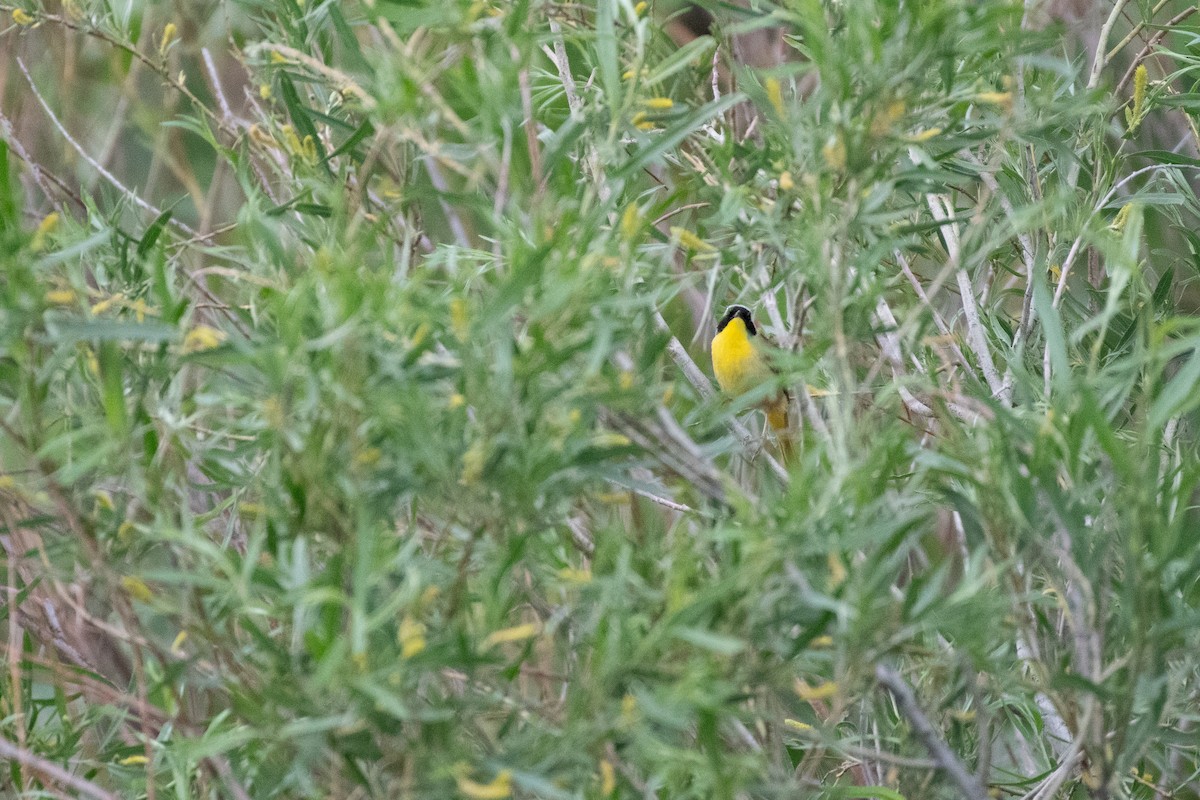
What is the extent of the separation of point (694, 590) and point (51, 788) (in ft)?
2.63

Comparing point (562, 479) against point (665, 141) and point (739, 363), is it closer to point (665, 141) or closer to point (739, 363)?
point (665, 141)

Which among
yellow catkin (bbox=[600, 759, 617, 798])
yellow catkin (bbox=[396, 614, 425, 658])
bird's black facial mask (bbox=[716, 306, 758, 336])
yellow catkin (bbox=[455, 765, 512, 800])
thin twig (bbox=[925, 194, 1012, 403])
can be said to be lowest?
bird's black facial mask (bbox=[716, 306, 758, 336])

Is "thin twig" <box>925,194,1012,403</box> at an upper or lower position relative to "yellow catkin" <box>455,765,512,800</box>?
lower

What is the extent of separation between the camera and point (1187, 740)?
125 cm

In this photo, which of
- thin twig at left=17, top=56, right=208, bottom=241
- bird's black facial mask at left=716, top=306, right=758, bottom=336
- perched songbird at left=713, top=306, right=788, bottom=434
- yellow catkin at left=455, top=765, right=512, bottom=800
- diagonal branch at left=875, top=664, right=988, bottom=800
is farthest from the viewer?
bird's black facial mask at left=716, top=306, right=758, bottom=336

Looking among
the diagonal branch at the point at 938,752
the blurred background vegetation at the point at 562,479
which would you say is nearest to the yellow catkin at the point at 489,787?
the blurred background vegetation at the point at 562,479

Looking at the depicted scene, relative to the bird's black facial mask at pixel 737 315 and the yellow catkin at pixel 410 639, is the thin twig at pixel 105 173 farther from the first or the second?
the bird's black facial mask at pixel 737 315

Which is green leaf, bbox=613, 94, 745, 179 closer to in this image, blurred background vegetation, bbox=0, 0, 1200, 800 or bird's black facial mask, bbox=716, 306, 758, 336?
blurred background vegetation, bbox=0, 0, 1200, 800

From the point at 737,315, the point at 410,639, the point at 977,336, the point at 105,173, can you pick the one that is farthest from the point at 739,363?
the point at 410,639

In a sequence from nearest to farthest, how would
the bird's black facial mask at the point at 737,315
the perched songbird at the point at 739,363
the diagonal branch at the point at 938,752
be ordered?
the diagonal branch at the point at 938,752, the perched songbird at the point at 739,363, the bird's black facial mask at the point at 737,315

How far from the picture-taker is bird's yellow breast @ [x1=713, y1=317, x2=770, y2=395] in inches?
131

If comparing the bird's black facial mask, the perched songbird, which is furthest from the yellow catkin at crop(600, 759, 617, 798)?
the bird's black facial mask

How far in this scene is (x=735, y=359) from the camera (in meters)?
3.39

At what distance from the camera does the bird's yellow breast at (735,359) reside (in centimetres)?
332
